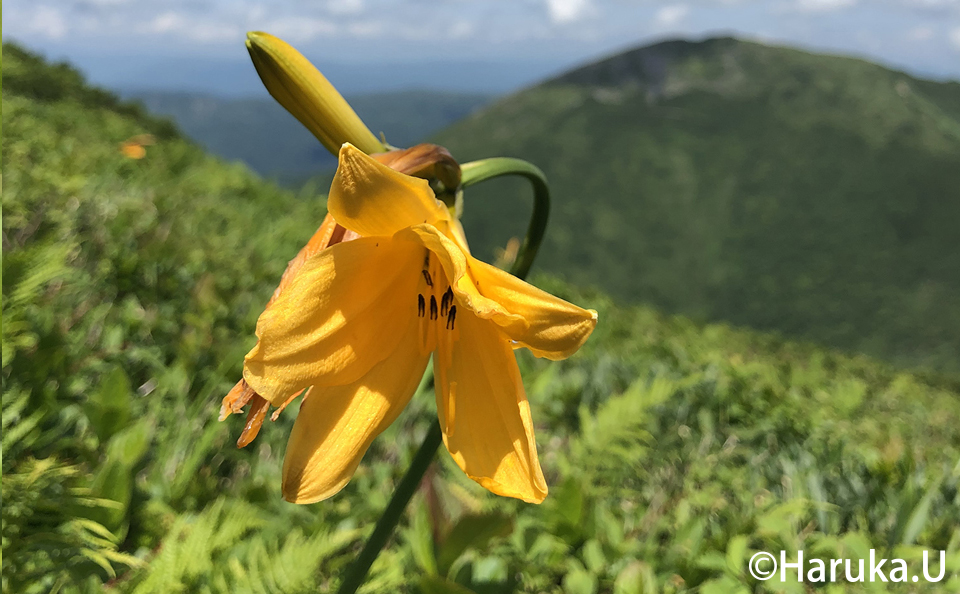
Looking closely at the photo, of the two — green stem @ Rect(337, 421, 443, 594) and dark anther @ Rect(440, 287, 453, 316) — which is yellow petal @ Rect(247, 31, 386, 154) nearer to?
dark anther @ Rect(440, 287, 453, 316)

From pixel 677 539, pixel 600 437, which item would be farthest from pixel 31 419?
pixel 677 539

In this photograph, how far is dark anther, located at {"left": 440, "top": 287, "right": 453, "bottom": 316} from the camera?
40.1 inches

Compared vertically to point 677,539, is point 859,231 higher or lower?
lower

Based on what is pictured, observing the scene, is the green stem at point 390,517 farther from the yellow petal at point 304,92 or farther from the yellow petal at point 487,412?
the yellow petal at point 304,92

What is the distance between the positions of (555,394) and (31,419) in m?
2.24

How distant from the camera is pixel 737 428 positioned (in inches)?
117

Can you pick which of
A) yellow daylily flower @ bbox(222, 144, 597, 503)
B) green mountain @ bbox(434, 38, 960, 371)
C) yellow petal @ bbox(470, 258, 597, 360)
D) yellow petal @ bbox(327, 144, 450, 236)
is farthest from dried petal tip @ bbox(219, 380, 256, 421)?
green mountain @ bbox(434, 38, 960, 371)

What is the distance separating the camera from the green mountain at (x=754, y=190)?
257 ft

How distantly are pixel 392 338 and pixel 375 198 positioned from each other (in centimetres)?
26

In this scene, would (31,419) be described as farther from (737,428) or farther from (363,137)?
(737,428)

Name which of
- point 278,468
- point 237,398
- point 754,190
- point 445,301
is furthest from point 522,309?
point 754,190

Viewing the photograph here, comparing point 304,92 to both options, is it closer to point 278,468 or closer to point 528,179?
point 528,179

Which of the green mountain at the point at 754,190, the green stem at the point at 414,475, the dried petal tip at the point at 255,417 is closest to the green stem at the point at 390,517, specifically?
the green stem at the point at 414,475

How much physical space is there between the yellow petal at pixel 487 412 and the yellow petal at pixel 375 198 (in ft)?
0.62
